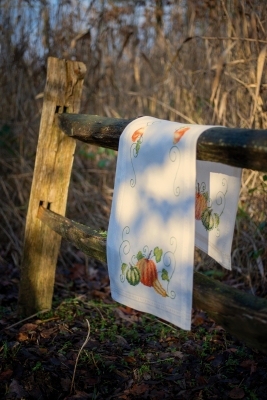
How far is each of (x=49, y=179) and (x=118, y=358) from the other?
3.51 feet

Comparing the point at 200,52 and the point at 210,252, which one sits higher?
the point at 200,52

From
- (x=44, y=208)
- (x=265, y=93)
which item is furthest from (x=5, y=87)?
(x=265, y=93)

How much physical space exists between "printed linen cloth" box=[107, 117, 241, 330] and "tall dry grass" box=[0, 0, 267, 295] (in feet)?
4.06

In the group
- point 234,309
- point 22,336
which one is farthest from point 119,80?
point 234,309

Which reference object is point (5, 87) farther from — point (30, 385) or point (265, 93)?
point (30, 385)

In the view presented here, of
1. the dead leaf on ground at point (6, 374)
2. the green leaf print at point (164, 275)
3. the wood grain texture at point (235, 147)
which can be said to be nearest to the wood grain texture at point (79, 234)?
the green leaf print at point (164, 275)

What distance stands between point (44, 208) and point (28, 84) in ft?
7.04

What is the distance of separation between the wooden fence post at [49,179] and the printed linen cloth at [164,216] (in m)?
0.92

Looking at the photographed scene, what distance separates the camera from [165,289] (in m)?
1.80

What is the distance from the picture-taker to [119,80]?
5.23m

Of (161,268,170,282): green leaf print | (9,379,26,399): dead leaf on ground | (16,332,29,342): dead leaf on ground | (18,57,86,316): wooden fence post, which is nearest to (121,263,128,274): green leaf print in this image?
(161,268,170,282): green leaf print

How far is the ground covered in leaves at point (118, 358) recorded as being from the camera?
2.15 metres

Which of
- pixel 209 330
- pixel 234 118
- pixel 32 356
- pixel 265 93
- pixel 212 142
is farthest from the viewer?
pixel 234 118

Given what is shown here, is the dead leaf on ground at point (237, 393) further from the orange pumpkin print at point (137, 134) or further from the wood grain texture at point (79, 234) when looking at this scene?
the orange pumpkin print at point (137, 134)
